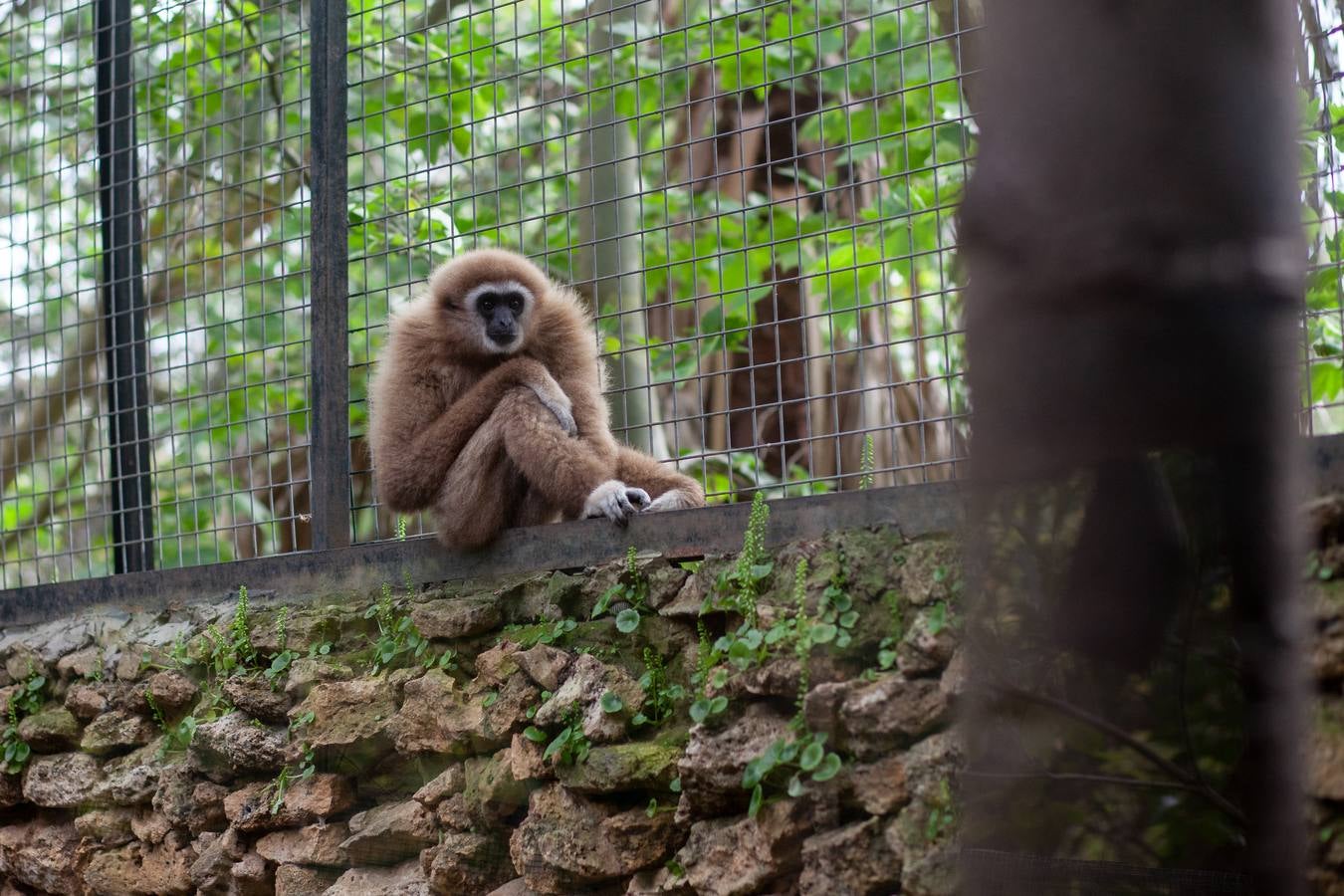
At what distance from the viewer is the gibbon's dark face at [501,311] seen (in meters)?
5.82

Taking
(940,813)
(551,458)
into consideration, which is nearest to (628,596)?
(551,458)

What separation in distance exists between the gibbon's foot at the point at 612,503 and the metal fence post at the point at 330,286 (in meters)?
1.40

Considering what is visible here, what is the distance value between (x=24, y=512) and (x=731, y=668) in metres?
11.3

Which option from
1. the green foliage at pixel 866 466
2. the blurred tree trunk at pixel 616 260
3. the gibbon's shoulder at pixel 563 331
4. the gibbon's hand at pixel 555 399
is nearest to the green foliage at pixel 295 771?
the gibbon's hand at pixel 555 399

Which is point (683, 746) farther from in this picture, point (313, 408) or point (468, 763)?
point (313, 408)

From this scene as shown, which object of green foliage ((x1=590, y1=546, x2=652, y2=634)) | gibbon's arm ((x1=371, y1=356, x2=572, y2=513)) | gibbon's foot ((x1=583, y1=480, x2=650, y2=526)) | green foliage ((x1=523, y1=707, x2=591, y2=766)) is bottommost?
green foliage ((x1=523, y1=707, x2=591, y2=766))

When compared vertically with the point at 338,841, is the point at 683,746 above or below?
above

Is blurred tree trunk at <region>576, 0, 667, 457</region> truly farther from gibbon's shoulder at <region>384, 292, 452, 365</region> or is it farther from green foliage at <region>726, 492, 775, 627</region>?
green foliage at <region>726, 492, 775, 627</region>

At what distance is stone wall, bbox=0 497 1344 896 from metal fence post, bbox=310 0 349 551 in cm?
49

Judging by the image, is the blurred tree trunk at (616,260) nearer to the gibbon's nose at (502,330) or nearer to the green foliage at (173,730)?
the gibbon's nose at (502,330)

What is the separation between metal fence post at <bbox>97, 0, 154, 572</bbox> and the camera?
645 cm

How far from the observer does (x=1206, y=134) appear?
1.28 meters

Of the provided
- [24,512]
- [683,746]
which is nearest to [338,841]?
[683,746]

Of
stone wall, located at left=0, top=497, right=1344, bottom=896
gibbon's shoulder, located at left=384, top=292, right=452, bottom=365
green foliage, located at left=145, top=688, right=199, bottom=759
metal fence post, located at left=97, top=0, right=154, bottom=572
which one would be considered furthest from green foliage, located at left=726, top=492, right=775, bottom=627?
metal fence post, located at left=97, top=0, right=154, bottom=572
